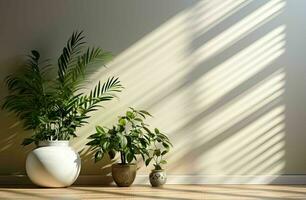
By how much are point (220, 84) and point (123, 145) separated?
1.10m

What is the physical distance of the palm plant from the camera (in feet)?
11.8

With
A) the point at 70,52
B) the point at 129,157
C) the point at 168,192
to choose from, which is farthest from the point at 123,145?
the point at 70,52

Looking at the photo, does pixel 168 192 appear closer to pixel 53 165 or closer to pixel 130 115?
pixel 130 115

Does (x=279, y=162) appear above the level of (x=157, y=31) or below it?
below

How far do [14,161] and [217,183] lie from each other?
1.85 meters

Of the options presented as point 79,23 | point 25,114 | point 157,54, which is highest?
point 79,23

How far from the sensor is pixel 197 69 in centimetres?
391

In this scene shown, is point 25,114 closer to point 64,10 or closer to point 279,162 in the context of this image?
point 64,10

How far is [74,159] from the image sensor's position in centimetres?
347

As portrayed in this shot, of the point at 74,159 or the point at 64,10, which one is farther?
the point at 64,10

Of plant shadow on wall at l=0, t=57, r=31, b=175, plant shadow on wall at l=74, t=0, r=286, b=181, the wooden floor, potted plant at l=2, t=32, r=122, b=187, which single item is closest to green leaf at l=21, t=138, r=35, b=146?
potted plant at l=2, t=32, r=122, b=187

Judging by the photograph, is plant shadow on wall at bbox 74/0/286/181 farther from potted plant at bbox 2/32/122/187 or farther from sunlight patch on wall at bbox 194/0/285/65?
potted plant at bbox 2/32/122/187

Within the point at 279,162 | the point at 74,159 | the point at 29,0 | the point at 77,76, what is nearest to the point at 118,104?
the point at 77,76

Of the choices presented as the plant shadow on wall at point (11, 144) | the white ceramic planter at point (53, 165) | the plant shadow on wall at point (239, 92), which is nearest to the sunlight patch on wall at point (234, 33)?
the plant shadow on wall at point (239, 92)
